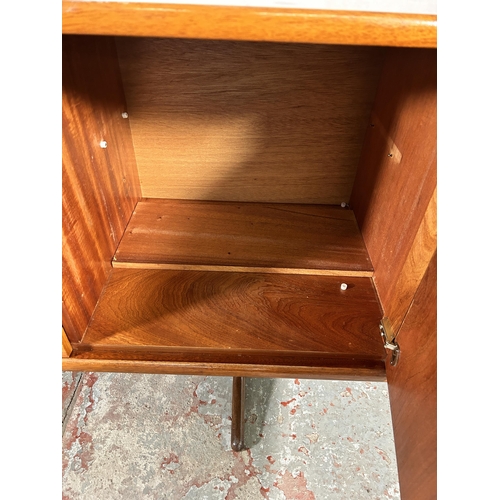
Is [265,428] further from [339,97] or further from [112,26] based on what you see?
[112,26]

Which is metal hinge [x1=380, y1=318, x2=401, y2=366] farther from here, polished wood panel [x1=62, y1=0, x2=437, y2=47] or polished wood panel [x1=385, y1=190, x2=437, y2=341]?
polished wood panel [x1=62, y1=0, x2=437, y2=47]

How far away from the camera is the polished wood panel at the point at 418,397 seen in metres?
0.45

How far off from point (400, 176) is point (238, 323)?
30 cm

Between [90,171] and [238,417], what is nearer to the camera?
[90,171]

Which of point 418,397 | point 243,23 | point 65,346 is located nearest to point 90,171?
point 65,346

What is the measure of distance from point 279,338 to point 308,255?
0.20m

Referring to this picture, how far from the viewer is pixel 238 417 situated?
1010mm

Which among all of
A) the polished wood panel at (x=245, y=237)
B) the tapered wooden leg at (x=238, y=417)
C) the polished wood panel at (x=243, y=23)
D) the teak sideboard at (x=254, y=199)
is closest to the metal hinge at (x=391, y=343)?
the teak sideboard at (x=254, y=199)

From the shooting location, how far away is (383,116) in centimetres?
76

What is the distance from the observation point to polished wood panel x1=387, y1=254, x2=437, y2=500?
45 cm

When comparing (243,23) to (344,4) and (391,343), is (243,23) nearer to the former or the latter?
(344,4)

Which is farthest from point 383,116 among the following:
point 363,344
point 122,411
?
point 122,411

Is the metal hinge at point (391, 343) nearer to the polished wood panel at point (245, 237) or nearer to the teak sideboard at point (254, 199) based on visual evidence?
the teak sideboard at point (254, 199)

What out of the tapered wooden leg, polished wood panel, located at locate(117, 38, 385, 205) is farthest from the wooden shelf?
the tapered wooden leg
